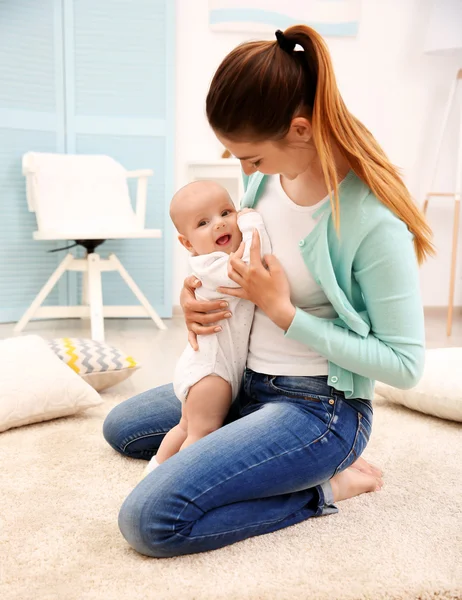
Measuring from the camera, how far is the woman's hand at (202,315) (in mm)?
1219

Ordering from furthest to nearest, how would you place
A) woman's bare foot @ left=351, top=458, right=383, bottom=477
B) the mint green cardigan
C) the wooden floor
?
the wooden floor → woman's bare foot @ left=351, top=458, right=383, bottom=477 → the mint green cardigan

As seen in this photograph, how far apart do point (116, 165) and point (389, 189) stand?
8.06 ft

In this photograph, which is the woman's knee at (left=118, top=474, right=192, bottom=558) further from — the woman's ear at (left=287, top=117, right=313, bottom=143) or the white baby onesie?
the woman's ear at (left=287, top=117, right=313, bottom=143)

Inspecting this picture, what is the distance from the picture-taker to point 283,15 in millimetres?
3650

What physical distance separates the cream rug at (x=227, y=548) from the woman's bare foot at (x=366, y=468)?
0.03 metres

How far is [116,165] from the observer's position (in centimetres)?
335

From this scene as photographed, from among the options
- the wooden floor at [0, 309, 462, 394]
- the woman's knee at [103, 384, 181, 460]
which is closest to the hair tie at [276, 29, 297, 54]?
the woman's knee at [103, 384, 181, 460]

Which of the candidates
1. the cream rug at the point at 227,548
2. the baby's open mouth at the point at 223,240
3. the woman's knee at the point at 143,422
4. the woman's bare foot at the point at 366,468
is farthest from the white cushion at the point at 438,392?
the baby's open mouth at the point at 223,240

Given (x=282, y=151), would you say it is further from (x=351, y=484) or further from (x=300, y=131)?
(x=351, y=484)

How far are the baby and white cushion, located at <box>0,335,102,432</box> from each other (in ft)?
1.90

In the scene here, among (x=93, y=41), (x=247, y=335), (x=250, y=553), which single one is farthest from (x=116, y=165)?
(x=250, y=553)

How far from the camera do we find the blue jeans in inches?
41.5

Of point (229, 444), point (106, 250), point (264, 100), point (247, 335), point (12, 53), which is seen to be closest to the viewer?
point (264, 100)

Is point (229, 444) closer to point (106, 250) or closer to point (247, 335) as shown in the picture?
point (247, 335)
